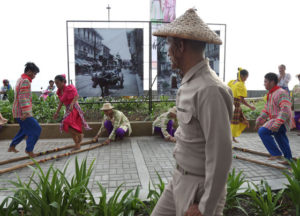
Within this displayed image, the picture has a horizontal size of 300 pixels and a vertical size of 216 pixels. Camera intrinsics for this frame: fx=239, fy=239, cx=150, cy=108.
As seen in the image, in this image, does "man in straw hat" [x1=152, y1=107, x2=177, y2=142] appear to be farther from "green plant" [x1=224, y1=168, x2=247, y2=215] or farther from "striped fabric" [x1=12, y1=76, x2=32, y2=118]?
"green plant" [x1=224, y1=168, x2=247, y2=215]

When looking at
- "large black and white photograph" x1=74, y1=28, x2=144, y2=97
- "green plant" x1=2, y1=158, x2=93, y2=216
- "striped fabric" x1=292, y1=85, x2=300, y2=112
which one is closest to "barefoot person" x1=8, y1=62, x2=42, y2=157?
"green plant" x1=2, y1=158, x2=93, y2=216

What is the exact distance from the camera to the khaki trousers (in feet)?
4.57

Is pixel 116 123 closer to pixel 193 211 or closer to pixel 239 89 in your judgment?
pixel 239 89

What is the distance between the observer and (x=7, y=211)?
242 centimetres

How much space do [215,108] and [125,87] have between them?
762cm

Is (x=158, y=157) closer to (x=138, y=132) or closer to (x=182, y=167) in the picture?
(x=138, y=132)

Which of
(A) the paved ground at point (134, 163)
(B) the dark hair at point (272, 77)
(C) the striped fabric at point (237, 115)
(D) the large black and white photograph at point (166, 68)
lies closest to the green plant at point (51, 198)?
(A) the paved ground at point (134, 163)

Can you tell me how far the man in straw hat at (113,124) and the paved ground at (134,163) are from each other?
31 cm

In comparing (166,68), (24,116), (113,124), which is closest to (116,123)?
(113,124)

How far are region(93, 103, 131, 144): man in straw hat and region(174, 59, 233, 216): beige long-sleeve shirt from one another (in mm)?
5709

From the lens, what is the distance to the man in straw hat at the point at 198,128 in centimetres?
122

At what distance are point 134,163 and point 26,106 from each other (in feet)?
8.53

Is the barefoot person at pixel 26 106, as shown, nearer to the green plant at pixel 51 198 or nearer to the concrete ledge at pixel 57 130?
the concrete ledge at pixel 57 130

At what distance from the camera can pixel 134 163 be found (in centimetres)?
513
